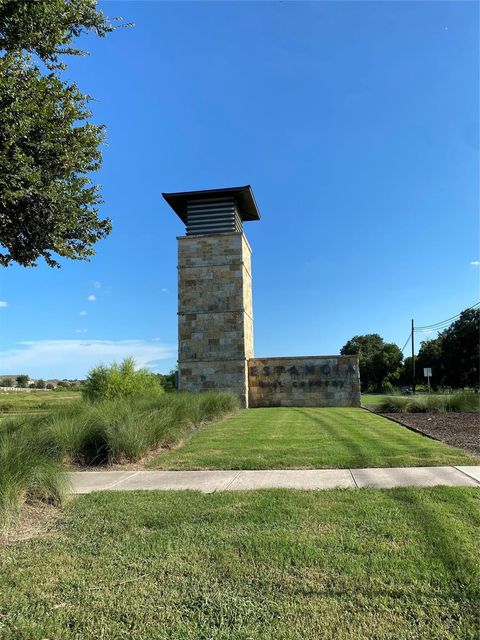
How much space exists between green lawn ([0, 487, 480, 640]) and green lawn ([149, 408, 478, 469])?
2.59 m

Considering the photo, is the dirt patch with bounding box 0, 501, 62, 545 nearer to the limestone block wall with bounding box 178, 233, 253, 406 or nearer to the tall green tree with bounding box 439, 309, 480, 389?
the limestone block wall with bounding box 178, 233, 253, 406

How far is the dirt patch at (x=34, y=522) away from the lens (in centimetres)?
487

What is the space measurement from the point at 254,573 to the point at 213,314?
2124 centimetres

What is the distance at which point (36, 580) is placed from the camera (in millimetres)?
3805

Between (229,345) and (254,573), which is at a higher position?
(229,345)

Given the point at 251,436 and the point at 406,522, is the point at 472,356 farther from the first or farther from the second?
the point at 406,522

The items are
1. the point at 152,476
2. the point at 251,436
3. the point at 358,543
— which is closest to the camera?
the point at 358,543

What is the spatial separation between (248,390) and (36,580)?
2136 cm

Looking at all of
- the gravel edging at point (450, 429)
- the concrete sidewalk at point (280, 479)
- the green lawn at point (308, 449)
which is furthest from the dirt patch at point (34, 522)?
the gravel edging at point (450, 429)

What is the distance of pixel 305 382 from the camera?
81.2 ft

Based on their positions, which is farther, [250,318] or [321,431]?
[250,318]

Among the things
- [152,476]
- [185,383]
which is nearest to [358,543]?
[152,476]

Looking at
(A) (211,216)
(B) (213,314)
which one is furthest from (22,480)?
(A) (211,216)

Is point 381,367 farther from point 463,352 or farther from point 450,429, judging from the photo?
point 450,429
